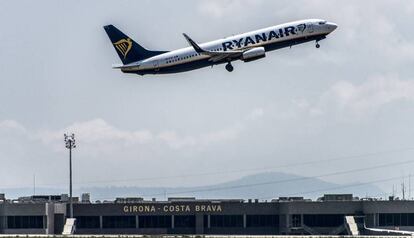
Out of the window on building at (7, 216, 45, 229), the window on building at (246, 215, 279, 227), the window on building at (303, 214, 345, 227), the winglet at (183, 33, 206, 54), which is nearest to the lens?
the winglet at (183, 33, 206, 54)

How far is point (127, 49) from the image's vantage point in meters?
187

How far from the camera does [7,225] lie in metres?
197

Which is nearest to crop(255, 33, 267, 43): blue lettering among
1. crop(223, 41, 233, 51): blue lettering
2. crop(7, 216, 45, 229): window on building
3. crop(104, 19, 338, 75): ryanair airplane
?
→ crop(104, 19, 338, 75): ryanair airplane

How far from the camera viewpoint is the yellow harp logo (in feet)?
612

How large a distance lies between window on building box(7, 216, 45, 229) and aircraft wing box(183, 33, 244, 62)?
142 ft

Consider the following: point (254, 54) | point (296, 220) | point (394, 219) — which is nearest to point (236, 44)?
point (254, 54)

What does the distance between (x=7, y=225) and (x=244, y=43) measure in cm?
5339

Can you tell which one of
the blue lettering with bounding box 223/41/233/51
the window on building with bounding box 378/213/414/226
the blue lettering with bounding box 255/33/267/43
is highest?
the blue lettering with bounding box 255/33/267/43

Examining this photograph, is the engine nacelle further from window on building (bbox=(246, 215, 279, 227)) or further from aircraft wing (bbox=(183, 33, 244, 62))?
window on building (bbox=(246, 215, 279, 227))

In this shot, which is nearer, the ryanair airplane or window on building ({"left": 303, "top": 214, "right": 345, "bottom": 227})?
the ryanair airplane

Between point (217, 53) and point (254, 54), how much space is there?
5.69m

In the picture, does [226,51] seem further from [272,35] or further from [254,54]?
[272,35]

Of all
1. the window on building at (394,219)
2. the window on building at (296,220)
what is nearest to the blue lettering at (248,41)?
the window on building at (296,220)

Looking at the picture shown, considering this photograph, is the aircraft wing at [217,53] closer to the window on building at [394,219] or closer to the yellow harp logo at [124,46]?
the yellow harp logo at [124,46]
